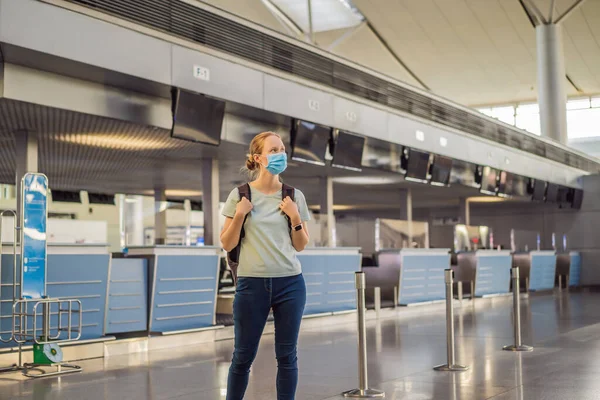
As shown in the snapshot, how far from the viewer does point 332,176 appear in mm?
16641

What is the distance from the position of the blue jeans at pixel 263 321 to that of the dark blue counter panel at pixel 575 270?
2225 cm

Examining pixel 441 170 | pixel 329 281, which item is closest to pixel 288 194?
pixel 329 281

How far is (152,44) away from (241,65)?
1701 mm

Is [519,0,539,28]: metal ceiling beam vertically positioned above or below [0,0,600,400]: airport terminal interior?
above

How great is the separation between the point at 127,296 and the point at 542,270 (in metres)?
15.7

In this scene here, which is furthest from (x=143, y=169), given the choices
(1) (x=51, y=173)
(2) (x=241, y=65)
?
(2) (x=241, y=65)

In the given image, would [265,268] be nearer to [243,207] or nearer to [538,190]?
[243,207]

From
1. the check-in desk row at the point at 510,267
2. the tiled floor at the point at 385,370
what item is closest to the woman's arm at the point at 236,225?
the tiled floor at the point at 385,370

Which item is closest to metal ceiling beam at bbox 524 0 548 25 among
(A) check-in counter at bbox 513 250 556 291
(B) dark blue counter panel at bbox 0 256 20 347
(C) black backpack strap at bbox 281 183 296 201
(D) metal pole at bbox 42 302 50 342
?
(A) check-in counter at bbox 513 250 556 291

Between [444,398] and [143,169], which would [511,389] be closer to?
[444,398]

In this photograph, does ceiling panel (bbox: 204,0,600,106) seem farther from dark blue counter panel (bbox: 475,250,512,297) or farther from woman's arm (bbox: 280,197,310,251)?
woman's arm (bbox: 280,197,310,251)

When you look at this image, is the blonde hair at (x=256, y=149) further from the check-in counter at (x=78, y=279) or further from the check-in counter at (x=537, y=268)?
the check-in counter at (x=537, y=268)

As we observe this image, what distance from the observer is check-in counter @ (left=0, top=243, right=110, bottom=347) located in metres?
7.32

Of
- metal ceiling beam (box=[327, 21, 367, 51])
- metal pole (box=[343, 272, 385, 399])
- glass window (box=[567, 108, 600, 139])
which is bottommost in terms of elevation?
metal pole (box=[343, 272, 385, 399])
